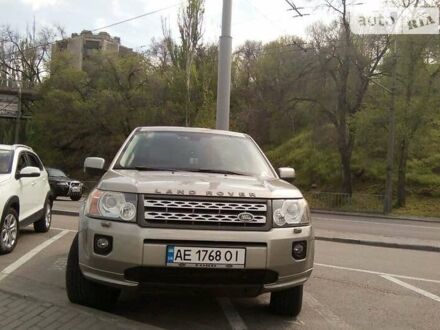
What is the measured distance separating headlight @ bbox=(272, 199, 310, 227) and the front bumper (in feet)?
0.25

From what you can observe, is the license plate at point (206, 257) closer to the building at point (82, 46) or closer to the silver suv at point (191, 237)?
the silver suv at point (191, 237)

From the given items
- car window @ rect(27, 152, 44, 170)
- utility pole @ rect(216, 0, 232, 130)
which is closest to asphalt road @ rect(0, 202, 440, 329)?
car window @ rect(27, 152, 44, 170)

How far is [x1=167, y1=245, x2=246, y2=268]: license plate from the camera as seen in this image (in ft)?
13.8

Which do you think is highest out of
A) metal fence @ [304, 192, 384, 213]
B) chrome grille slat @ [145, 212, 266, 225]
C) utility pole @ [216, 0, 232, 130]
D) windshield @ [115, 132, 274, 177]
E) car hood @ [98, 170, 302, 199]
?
utility pole @ [216, 0, 232, 130]

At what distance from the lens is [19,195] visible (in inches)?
327

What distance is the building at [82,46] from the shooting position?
48969 millimetres

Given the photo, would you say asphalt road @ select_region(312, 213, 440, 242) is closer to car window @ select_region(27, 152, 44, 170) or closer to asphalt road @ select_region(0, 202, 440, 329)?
asphalt road @ select_region(0, 202, 440, 329)

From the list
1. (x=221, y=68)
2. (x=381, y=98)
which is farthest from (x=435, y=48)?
(x=221, y=68)

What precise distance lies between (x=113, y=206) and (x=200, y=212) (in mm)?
717

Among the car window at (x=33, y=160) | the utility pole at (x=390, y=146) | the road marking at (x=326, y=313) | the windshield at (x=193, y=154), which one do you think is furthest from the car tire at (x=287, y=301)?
the utility pole at (x=390, y=146)

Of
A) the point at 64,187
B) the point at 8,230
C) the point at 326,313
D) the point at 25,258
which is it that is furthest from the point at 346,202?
the point at 326,313

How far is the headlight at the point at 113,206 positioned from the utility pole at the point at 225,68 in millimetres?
9306

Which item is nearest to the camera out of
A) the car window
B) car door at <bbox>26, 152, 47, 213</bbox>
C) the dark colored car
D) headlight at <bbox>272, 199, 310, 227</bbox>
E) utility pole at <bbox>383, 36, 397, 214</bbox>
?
headlight at <bbox>272, 199, 310, 227</bbox>

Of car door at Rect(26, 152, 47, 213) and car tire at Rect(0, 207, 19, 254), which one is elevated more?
car door at Rect(26, 152, 47, 213)
